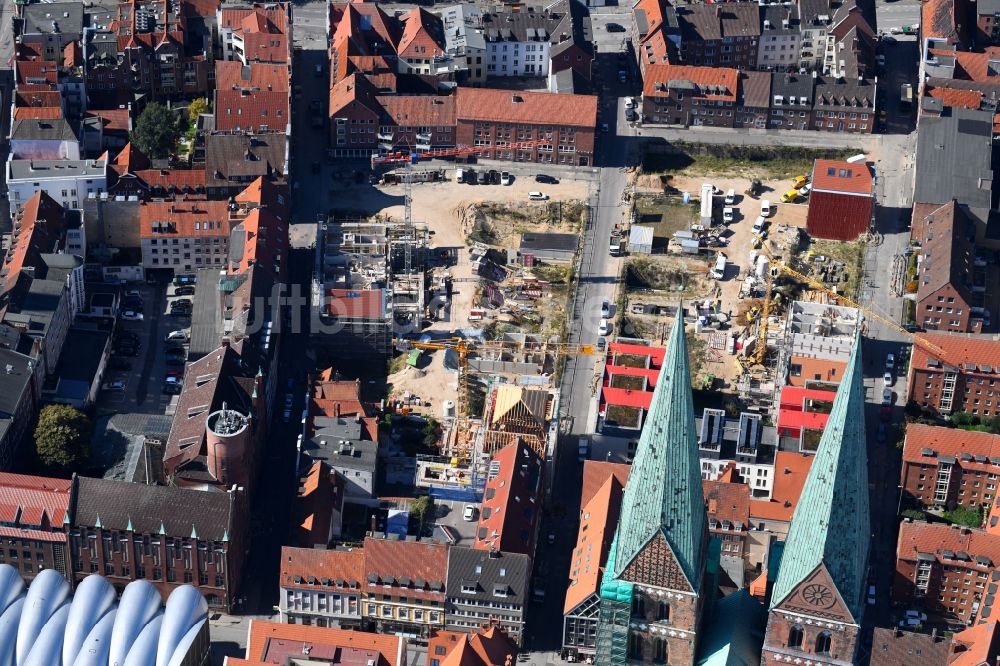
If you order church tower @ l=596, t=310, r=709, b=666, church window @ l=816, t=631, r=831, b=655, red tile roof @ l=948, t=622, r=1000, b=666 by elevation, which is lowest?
red tile roof @ l=948, t=622, r=1000, b=666

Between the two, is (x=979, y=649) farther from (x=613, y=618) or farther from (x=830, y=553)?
(x=613, y=618)

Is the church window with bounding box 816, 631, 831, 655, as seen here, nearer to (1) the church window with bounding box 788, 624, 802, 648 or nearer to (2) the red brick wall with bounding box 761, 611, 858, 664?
(2) the red brick wall with bounding box 761, 611, 858, 664

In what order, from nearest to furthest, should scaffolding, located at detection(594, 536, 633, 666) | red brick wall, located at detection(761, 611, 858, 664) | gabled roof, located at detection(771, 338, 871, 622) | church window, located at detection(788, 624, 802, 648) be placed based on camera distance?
gabled roof, located at detection(771, 338, 871, 622), red brick wall, located at detection(761, 611, 858, 664), scaffolding, located at detection(594, 536, 633, 666), church window, located at detection(788, 624, 802, 648)

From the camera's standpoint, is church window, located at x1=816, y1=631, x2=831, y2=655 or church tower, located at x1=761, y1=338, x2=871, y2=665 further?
church window, located at x1=816, y1=631, x2=831, y2=655

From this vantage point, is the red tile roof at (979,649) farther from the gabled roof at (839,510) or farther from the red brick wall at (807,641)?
the gabled roof at (839,510)

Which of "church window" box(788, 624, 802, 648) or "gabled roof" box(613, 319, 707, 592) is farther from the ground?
"gabled roof" box(613, 319, 707, 592)

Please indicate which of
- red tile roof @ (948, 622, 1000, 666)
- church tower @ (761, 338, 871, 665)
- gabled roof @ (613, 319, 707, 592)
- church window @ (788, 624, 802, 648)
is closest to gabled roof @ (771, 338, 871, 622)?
church tower @ (761, 338, 871, 665)

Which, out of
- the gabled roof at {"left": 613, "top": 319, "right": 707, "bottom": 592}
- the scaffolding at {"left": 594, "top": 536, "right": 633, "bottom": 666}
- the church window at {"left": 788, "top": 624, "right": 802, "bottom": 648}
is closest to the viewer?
the gabled roof at {"left": 613, "top": 319, "right": 707, "bottom": 592}

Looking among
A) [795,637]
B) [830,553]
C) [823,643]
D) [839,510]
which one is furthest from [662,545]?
[823,643]
